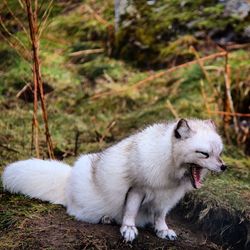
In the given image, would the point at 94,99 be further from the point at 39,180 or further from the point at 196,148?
the point at 196,148

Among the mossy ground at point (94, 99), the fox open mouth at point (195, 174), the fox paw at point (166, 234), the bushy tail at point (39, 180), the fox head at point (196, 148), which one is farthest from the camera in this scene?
the mossy ground at point (94, 99)

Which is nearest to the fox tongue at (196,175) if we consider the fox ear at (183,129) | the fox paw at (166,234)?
the fox ear at (183,129)

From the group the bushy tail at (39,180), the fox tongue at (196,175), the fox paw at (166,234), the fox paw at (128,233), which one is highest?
the fox tongue at (196,175)

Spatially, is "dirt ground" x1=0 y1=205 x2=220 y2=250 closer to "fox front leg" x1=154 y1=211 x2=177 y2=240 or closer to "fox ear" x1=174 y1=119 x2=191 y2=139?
"fox front leg" x1=154 y1=211 x2=177 y2=240

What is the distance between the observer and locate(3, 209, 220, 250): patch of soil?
11.1 ft

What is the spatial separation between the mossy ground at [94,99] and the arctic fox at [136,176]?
99cm

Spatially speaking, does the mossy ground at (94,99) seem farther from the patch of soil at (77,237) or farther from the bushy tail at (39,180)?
the patch of soil at (77,237)

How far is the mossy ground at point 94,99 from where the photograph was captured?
569cm

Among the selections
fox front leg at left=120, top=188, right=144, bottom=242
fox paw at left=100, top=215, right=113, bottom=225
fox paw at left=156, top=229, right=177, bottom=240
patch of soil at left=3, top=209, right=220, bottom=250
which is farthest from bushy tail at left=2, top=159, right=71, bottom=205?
fox paw at left=156, top=229, right=177, bottom=240

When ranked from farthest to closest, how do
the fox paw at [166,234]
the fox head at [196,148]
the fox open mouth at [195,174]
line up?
the fox paw at [166,234], the fox open mouth at [195,174], the fox head at [196,148]

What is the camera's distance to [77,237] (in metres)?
3.46

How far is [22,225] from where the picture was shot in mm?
3596

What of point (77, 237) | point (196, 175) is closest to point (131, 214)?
point (77, 237)

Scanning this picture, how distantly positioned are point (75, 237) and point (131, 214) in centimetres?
38
